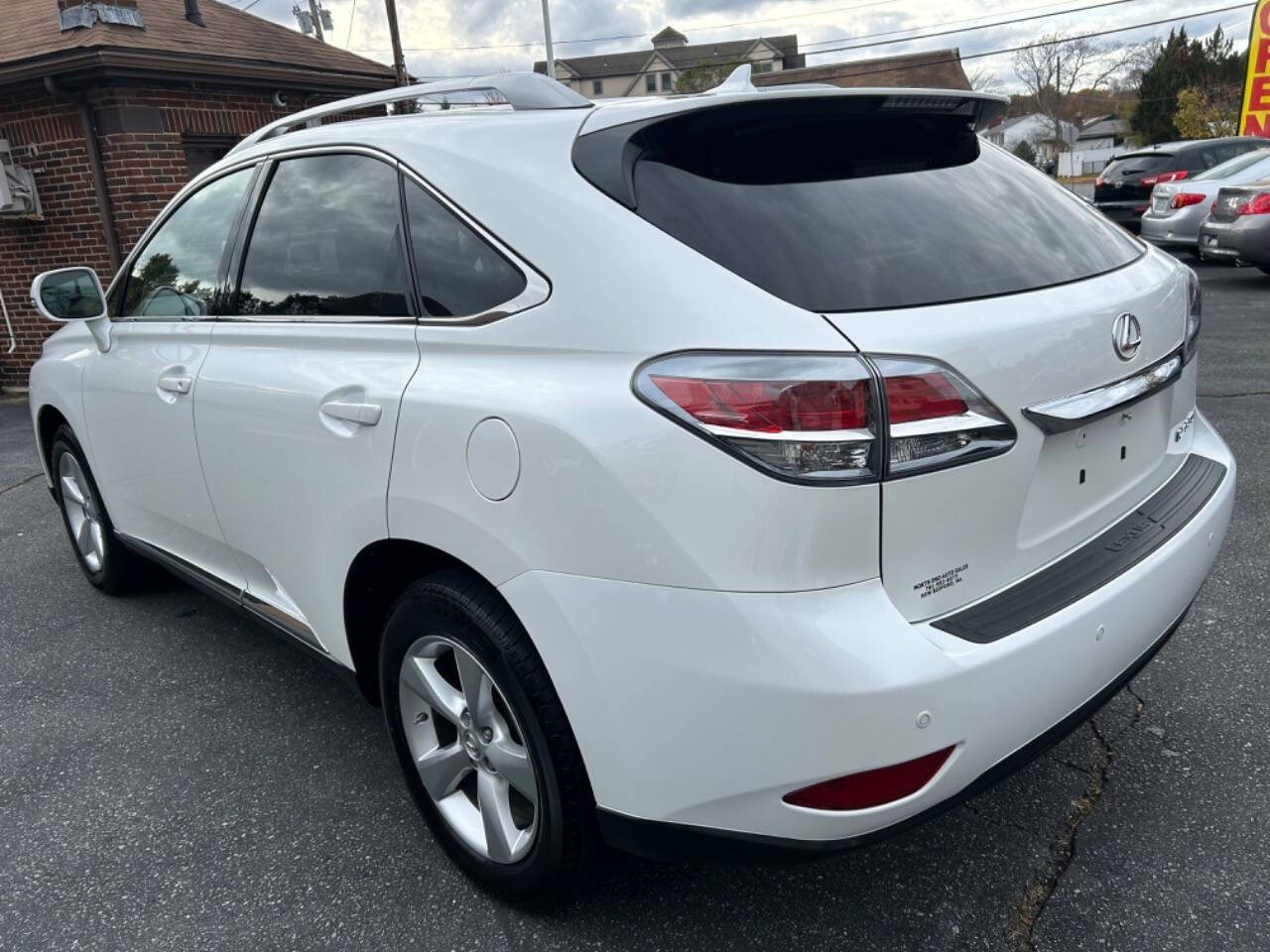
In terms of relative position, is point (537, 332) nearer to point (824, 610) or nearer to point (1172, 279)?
point (824, 610)

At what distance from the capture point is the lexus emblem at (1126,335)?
1953mm

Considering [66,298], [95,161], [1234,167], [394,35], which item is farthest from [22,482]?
[394,35]

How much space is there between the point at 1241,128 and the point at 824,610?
2239cm

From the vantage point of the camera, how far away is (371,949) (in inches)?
84.9

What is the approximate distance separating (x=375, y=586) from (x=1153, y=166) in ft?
50.5

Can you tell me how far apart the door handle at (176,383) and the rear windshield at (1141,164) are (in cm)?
1502

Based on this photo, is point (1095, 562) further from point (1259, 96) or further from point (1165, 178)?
point (1259, 96)

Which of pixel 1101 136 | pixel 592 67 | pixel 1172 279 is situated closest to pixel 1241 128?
pixel 1172 279

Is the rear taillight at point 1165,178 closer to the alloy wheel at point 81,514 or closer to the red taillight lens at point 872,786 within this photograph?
the alloy wheel at point 81,514

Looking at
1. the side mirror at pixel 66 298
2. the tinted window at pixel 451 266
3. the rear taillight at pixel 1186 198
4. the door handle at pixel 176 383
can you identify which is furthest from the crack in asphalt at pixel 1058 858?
the rear taillight at pixel 1186 198

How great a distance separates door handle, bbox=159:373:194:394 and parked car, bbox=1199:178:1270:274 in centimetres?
1119

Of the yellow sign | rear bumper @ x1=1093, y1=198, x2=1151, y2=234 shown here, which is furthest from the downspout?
the yellow sign

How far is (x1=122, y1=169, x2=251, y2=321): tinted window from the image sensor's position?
2951 millimetres

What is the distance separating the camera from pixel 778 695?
1.58 meters
